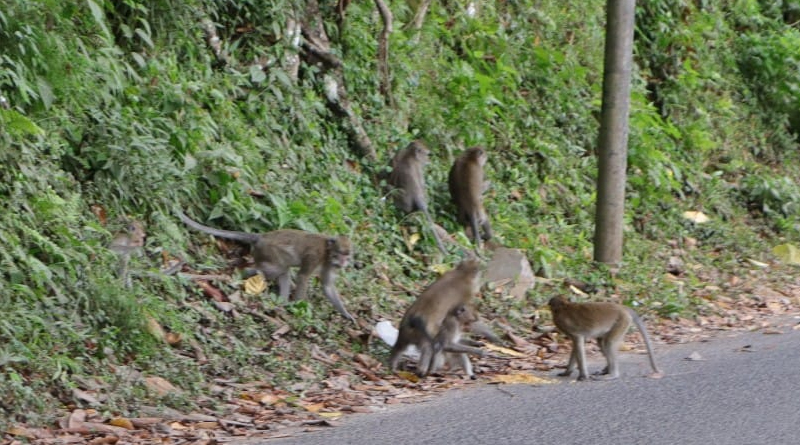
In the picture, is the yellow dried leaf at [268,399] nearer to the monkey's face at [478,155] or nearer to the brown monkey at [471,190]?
the brown monkey at [471,190]

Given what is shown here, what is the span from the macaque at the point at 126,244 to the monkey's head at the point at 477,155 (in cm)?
407

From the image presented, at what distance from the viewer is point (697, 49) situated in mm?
17094

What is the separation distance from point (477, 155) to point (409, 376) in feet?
13.6

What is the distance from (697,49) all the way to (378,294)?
876 centimetres

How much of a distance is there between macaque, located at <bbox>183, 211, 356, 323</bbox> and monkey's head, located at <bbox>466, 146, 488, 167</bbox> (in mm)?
3019

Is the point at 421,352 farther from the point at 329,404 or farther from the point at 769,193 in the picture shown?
the point at 769,193

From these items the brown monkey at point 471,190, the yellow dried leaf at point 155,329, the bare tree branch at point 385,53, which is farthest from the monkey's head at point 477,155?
the yellow dried leaf at point 155,329

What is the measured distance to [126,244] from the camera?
336 inches

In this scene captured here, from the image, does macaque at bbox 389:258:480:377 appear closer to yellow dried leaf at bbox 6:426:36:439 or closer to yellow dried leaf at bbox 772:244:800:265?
yellow dried leaf at bbox 6:426:36:439

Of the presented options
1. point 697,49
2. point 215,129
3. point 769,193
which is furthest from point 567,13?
point 215,129

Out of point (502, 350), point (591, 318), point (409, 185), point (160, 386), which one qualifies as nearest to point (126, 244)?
point (160, 386)

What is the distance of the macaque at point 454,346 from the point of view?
8305 millimetres

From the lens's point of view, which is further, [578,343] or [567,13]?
[567,13]

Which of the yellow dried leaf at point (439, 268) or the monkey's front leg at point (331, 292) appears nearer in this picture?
the monkey's front leg at point (331, 292)
